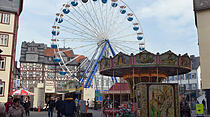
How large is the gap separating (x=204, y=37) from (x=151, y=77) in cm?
653

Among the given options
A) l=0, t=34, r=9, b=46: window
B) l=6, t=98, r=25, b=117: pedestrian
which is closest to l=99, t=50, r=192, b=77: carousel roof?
l=6, t=98, r=25, b=117: pedestrian

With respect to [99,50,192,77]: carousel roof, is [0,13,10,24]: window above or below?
above

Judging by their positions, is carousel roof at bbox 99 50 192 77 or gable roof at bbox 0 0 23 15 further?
gable roof at bbox 0 0 23 15

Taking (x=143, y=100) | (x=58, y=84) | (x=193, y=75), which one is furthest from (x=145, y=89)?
(x=58, y=84)

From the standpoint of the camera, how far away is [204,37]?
2092cm

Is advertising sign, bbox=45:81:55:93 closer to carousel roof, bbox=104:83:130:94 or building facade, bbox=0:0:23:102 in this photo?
building facade, bbox=0:0:23:102

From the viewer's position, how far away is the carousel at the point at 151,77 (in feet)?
40.0

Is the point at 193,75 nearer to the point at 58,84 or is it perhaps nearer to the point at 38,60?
the point at 58,84

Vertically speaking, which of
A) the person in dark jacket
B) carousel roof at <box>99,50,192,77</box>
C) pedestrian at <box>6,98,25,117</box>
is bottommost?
the person in dark jacket

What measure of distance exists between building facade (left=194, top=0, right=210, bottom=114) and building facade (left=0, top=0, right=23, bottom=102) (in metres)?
17.0

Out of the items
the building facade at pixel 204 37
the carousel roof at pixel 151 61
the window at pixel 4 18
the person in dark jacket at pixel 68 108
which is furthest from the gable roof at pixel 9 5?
the person in dark jacket at pixel 68 108

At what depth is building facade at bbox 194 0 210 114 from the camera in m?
20.6

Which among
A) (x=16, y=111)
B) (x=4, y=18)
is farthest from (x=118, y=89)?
(x=16, y=111)

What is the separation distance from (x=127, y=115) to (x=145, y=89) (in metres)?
2.23
